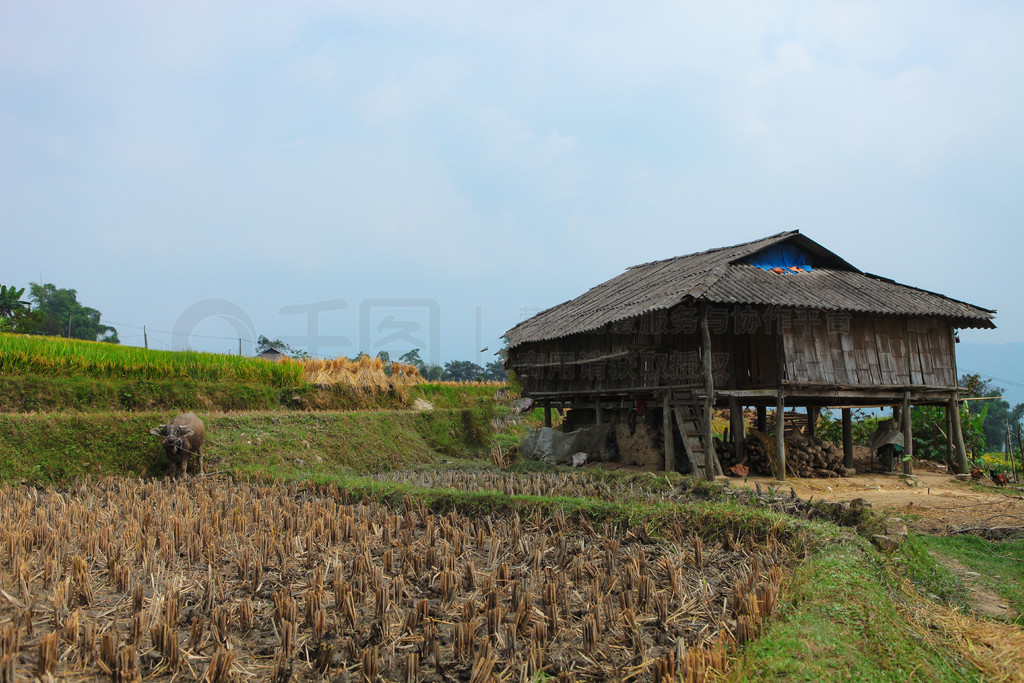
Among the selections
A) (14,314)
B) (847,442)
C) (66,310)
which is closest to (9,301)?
(14,314)

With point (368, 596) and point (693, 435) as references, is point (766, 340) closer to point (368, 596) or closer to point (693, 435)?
point (693, 435)

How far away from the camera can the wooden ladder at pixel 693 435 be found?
11.8 meters

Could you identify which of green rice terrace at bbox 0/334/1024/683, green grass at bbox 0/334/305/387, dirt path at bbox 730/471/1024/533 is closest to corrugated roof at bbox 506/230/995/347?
dirt path at bbox 730/471/1024/533

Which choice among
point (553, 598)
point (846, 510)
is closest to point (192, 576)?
point (553, 598)

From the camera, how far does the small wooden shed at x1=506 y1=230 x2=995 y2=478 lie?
38.0ft

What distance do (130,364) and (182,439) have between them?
4609 millimetres

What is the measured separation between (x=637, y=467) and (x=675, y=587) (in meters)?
9.52

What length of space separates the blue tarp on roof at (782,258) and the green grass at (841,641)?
9.53m

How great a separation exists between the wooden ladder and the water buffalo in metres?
8.13

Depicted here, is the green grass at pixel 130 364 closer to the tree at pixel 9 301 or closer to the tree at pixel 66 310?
the tree at pixel 9 301

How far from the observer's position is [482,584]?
4.56m

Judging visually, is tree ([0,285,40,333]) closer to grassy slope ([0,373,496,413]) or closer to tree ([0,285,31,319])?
tree ([0,285,31,319])

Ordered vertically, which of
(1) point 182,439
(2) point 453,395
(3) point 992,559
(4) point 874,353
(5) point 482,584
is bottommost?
(3) point 992,559

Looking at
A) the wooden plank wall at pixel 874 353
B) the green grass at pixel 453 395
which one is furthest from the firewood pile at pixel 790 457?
the green grass at pixel 453 395
